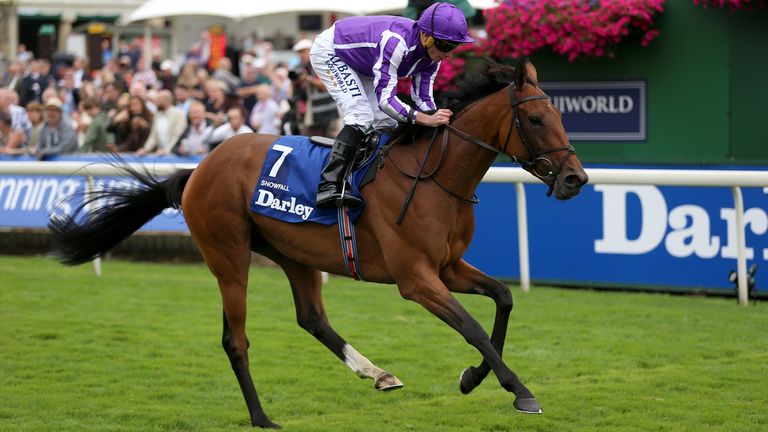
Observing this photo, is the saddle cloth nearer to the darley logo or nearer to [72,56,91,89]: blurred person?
the darley logo

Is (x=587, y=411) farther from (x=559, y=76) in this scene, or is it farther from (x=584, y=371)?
(x=559, y=76)

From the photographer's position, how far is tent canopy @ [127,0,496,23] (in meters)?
16.5

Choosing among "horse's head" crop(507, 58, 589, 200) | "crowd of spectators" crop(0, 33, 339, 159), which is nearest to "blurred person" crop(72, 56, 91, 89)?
"crowd of spectators" crop(0, 33, 339, 159)

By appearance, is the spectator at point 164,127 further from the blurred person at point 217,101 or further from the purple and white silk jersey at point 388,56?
the purple and white silk jersey at point 388,56

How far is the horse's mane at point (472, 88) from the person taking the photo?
5.89 meters

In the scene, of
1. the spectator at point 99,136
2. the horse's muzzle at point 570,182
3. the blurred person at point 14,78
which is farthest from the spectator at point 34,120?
the horse's muzzle at point 570,182

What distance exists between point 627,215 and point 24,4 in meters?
21.4

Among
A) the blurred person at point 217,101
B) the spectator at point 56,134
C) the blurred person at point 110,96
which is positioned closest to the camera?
the spectator at point 56,134

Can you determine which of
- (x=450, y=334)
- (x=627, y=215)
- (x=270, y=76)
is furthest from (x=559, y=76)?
(x=270, y=76)

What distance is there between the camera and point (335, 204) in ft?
19.7

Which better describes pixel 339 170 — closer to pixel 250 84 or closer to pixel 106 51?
pixel 250 84

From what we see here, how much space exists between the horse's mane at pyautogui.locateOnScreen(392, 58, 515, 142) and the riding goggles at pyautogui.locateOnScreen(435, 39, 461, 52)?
0.79 ft

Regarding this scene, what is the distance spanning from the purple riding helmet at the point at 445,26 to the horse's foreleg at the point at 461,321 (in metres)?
1.09

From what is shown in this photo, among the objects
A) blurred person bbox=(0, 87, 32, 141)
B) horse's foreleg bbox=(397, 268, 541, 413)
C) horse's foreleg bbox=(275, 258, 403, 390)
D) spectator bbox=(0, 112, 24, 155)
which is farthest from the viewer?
blurred person bbox=(0, 87, 32, 141)
